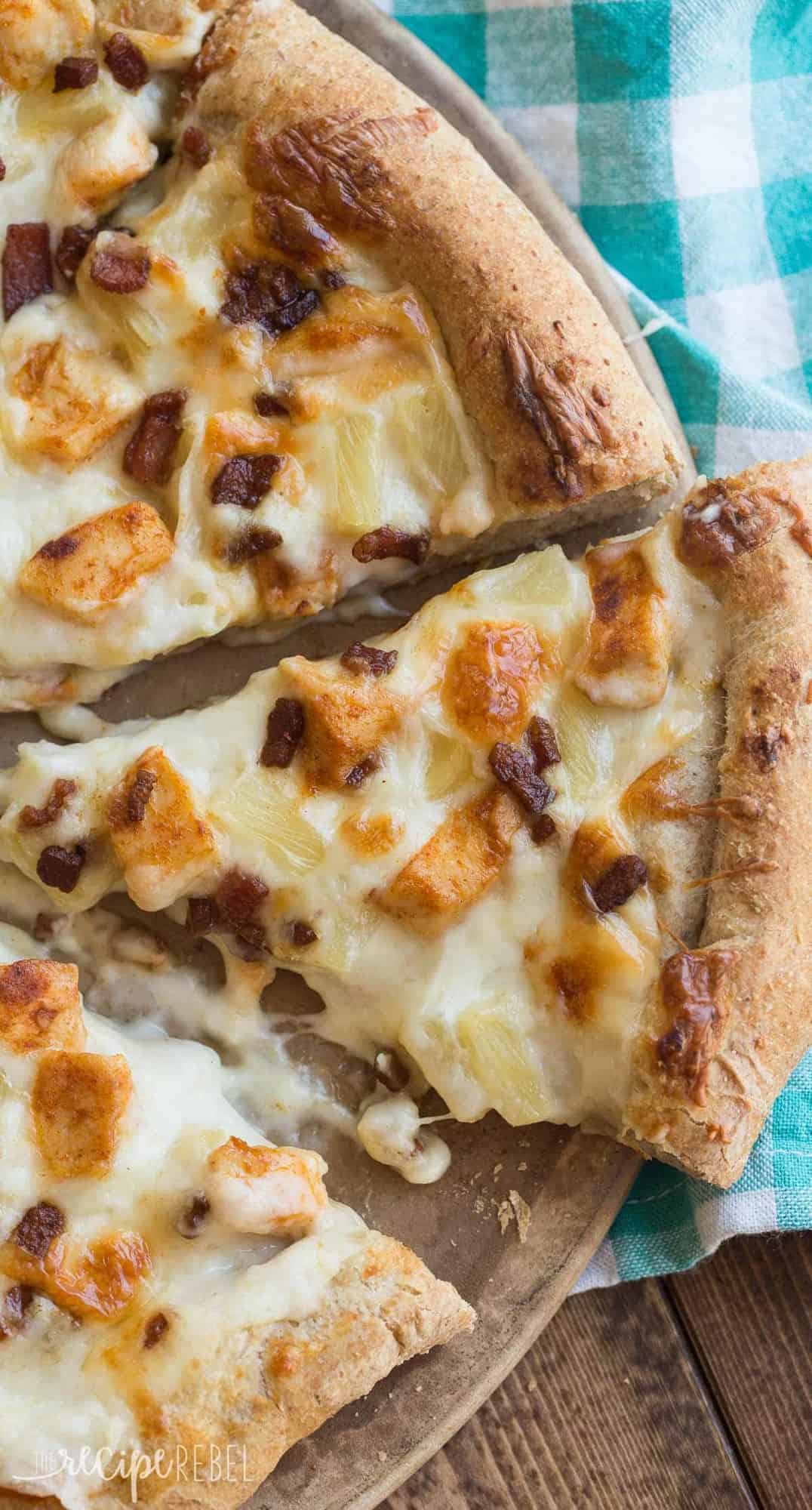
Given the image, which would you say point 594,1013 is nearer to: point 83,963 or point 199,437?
point 83,963

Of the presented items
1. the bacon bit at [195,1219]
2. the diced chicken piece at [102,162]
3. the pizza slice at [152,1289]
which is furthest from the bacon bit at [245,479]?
the bacon bit at [195,1219]

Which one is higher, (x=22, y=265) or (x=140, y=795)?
(x=22, y=265)

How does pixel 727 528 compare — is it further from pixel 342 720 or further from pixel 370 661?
pixel 342 720

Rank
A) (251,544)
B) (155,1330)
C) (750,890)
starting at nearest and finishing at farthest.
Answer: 1. (155,1330)
2. (750,890)
3. (251,544)

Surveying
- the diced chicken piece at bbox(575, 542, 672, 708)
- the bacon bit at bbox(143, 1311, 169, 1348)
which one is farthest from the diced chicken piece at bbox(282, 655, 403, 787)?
the bacon bit at bbox(143, 1311, 169, 1348)

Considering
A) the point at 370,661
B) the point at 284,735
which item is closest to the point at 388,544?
the point at 370,661
